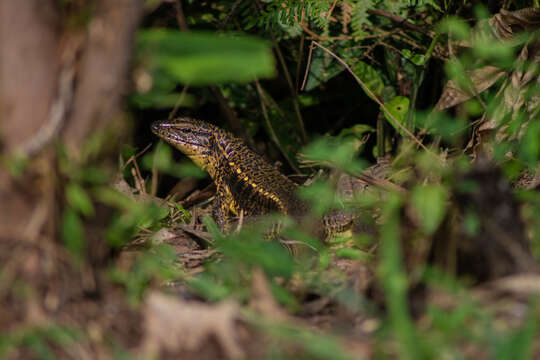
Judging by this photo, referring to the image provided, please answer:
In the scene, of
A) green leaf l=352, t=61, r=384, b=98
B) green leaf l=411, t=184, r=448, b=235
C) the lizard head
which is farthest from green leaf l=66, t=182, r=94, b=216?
the lizard head

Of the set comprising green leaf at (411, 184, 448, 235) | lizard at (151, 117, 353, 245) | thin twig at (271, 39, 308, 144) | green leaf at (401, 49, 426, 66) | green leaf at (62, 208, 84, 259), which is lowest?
lizard at (151, 117, 353, 245)

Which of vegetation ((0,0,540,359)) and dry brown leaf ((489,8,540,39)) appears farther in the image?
dry brown leaf ((489,8,540,39))

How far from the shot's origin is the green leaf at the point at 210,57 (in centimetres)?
148

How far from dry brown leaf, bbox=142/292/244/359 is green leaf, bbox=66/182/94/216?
38cm

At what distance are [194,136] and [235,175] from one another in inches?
24.5

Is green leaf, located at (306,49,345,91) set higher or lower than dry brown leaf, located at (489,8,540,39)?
lower

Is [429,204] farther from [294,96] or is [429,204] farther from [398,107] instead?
[294,96]

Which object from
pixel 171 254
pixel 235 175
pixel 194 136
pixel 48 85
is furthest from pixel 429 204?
pixel 194 136

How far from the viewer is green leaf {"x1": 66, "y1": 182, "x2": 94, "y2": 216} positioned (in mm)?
1690

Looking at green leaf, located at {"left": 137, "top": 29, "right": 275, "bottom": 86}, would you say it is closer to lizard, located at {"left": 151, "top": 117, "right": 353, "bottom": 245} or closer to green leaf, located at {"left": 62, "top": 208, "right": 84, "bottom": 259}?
green leaf, located at {"left": 62, "top": 208, "right": 84, "bottom": 259}

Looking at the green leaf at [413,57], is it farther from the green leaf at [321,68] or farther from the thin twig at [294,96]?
the thin twig at [294,96]

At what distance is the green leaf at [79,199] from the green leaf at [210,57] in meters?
0.48

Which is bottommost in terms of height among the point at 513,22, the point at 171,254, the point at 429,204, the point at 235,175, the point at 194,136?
the point at 235,175

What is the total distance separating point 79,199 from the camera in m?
1.68
